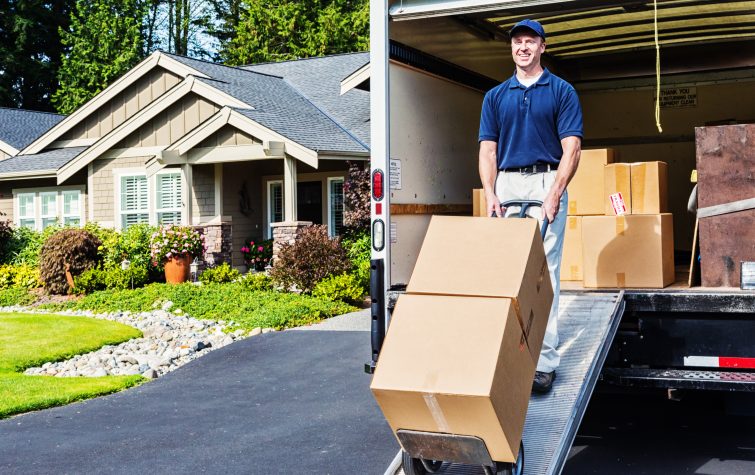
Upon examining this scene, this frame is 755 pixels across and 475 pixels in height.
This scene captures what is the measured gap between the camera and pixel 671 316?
4.96 meters

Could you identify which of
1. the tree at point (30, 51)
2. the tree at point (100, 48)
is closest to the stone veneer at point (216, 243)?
the tree at point (100, 48)

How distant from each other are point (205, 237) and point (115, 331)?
6.12 meters

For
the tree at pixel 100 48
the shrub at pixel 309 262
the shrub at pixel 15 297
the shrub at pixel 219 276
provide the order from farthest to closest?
the tree at pixel 100 48 < the shrub at pixel 15 297 < the shrub at pixel 219 276 < the shrub at pixel 309 262

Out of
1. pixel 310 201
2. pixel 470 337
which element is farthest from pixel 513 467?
pixel 310 201

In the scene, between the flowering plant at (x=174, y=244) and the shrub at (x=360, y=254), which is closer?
the shrub at (x=360, y=254)

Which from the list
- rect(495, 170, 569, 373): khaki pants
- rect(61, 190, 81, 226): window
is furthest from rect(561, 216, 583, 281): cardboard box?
rect(61, 190, 81, 226): window

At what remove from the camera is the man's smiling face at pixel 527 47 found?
15.7 feet

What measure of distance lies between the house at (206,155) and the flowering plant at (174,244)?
2.84 ft

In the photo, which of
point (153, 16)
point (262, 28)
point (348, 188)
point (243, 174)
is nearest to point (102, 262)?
point (243, 174)

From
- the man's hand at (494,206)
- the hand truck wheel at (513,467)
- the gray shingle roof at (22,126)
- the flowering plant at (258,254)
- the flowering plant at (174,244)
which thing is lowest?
the hand truck wheel at (513,467)

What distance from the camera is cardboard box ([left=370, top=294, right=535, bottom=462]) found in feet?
12.5

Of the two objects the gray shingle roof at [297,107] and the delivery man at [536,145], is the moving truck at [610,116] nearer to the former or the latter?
the delivery man at [536,145]

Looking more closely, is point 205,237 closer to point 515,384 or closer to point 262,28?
point 515,384

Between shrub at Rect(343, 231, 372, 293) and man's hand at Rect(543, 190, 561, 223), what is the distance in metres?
9.76
